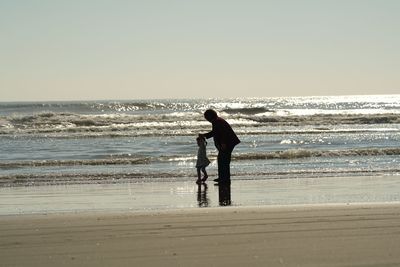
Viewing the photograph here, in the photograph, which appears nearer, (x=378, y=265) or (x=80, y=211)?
(x=378, y=265)

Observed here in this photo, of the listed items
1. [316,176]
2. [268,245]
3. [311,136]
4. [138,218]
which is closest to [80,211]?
[138,218]

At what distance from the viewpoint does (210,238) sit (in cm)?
602

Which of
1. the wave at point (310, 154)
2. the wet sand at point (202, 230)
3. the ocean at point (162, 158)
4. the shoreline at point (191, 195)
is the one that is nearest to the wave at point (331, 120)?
the ocean at point (162, 158)

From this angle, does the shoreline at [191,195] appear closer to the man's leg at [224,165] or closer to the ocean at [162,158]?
the man's leg at [224,165]

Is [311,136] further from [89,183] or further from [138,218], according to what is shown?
[138,218]

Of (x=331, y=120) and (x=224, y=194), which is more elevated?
(x=331, y=120)

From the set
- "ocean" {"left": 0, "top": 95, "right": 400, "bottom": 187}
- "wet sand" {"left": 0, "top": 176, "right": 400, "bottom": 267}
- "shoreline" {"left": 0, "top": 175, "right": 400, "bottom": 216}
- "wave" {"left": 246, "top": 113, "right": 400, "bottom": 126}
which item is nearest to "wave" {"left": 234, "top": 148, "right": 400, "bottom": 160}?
"ocean" {"left": 0, "top": 95, "right": 400, "bottom": 187}

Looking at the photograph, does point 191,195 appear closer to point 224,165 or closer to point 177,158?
point 224,165

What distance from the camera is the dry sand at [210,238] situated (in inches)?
204

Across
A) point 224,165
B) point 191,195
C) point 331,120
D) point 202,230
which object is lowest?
point 191,195

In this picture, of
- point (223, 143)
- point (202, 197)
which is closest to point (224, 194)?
point (202, 197)

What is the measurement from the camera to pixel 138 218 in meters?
7.53

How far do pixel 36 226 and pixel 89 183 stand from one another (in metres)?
6.32

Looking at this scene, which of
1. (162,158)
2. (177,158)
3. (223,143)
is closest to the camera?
(223,143)
